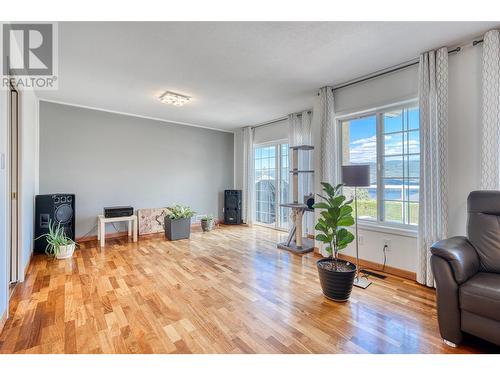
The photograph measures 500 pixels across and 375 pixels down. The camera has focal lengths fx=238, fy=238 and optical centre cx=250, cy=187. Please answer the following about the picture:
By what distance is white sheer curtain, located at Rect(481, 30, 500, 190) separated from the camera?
2.13 meters

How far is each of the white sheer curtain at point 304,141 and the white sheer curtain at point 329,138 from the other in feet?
3.57

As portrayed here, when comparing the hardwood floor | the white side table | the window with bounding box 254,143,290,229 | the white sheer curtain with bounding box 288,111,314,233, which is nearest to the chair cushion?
the hardwood floor

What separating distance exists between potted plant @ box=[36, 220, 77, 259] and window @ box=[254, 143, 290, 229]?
12.4 feet

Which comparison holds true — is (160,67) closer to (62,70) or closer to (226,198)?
(62,70)

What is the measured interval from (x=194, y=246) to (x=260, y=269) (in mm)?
1530

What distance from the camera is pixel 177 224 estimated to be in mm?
4562

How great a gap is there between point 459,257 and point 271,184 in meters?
4.15

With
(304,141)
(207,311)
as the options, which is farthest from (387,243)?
(304,141)

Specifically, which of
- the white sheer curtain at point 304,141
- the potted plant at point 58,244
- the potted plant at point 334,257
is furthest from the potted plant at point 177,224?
the potted plant at point 334,257

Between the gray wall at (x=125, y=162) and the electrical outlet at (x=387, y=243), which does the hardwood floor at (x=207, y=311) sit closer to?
the electrical outlet at (x=387, y=243)

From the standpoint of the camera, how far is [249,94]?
3.75 m

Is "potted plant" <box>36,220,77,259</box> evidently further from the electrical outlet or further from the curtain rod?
the curtain rod

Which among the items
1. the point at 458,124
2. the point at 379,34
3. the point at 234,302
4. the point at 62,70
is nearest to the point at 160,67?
the point at 62,70

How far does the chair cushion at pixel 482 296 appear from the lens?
1.46 m
